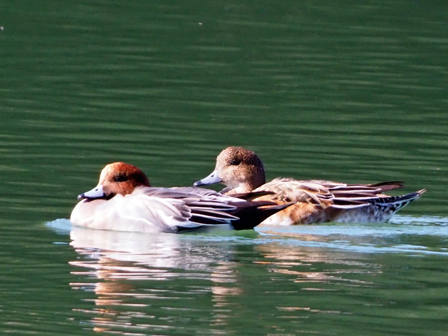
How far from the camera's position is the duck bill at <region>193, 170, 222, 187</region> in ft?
40.2

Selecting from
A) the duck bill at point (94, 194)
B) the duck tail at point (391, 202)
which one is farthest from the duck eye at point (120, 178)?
the duck tail at point (391, 202)

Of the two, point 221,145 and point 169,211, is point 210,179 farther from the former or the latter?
point 221,145

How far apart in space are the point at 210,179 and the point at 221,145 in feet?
7.21

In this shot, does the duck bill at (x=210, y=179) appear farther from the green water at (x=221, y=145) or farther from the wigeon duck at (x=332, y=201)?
the green water at (x=221, y=145)

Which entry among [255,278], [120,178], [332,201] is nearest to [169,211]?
[120,178]

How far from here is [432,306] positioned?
8.36m

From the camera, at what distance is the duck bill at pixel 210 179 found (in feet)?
40.2

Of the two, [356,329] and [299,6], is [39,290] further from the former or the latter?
[299,6]

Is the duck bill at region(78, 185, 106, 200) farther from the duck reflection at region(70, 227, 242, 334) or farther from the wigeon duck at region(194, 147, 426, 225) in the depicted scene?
the wigeon duck at region(194, 147, 426, 225)

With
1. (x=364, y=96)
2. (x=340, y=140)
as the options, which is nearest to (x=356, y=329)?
(x=340, y=140)

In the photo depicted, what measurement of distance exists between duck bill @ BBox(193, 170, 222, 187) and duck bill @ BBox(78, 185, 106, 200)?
105 centimetres

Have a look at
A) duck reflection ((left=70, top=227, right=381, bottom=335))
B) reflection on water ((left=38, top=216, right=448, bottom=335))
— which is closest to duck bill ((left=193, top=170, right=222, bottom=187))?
reflection on water ((left=38, top=216, right=448, bottom=335))

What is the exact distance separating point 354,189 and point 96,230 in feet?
8.19

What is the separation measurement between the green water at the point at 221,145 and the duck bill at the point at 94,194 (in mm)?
332
